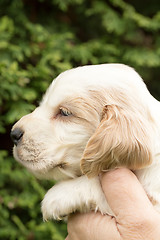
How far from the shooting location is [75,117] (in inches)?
105

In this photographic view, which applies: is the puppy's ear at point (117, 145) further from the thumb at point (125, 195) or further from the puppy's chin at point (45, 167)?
the puppy's chin at point (45, 167)

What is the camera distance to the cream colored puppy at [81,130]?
252cm

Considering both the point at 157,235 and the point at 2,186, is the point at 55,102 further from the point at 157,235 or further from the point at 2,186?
the point at 2,186

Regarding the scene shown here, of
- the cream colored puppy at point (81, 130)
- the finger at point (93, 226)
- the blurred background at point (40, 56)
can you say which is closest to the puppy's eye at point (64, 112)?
the cream colored puppy at point (81, 130)

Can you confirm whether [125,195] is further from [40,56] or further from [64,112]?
[40,56]

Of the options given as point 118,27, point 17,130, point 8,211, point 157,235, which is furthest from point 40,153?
point 118,27

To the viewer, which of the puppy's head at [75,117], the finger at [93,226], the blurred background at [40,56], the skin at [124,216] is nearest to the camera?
the skin at [124,216]

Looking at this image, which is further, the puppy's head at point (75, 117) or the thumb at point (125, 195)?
the puppy's head at point (75, 117)

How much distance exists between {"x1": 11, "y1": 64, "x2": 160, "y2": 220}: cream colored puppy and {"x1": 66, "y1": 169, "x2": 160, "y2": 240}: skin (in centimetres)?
8

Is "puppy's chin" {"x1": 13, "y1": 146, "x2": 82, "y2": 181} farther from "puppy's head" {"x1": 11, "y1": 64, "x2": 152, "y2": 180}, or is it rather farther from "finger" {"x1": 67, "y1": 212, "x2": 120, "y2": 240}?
"finger" {"x1": 67, "y1": 212, "x2": 120, "y2": 240}

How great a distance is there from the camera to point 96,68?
274cm

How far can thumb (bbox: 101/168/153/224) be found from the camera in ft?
7.72

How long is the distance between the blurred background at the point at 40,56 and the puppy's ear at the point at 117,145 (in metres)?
2.70

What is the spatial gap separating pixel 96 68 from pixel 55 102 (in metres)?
0.41
